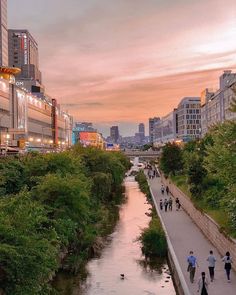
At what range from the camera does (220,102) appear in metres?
145

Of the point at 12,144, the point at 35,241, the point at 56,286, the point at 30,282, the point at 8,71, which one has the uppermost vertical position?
the point at 8,71

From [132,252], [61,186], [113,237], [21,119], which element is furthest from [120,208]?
[21,119]

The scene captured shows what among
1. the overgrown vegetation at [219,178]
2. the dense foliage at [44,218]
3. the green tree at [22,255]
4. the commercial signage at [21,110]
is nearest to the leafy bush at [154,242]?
the overgrown vegetation at [219,178]

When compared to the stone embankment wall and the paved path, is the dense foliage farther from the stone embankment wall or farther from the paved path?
the stone embankment wall

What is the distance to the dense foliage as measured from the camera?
55.7 ft

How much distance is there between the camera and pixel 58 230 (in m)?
29.1

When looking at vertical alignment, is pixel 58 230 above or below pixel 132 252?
above

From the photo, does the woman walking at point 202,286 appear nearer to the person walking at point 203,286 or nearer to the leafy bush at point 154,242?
the person walking at point 203,286

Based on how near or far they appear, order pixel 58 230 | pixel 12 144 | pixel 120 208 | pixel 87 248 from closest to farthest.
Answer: pixel 58 230, pixel 87 248, pixel 120 208, pixel 12 144

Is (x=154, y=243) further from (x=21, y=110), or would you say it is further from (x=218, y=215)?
(x=21, y=110)

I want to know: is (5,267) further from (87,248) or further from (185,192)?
(185,192)

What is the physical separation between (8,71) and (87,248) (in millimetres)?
81713

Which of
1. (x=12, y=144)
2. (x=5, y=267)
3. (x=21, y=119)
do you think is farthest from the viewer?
(x=21, y=119)

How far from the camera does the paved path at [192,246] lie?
77.0 feet
